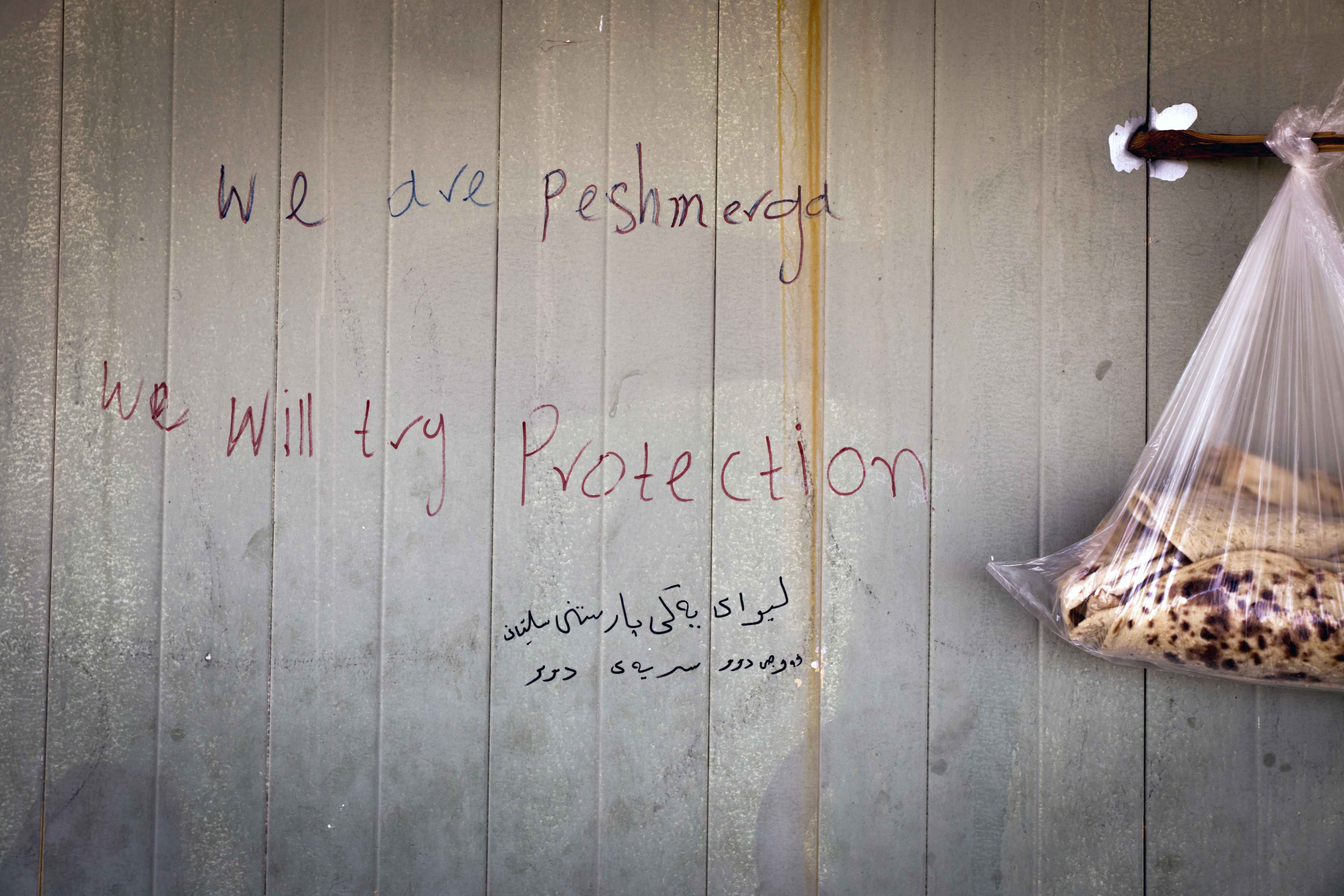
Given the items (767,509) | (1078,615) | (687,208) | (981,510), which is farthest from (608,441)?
(1078,615)

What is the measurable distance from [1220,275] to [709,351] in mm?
940

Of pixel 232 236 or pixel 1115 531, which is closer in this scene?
pixel 1115 531

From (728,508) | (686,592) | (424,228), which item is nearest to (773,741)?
(686,592)

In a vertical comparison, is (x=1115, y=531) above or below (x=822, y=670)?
above

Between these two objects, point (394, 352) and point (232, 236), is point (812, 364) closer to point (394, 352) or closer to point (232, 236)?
point (394, 352)

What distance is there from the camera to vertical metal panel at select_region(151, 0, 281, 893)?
1.42 m

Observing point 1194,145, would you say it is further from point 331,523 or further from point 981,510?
point 331,523

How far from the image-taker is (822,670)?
144cm

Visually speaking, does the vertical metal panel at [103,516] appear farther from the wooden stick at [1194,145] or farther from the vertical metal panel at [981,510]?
the wooden stick at [1194,145]

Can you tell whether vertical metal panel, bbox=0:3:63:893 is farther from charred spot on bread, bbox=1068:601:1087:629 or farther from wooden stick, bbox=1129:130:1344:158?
wooden stick, bbox=1129:130:1344:158

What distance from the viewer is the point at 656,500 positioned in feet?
4.71

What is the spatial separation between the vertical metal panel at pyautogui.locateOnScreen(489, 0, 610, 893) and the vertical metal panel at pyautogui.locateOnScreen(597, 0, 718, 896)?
26 millimetres

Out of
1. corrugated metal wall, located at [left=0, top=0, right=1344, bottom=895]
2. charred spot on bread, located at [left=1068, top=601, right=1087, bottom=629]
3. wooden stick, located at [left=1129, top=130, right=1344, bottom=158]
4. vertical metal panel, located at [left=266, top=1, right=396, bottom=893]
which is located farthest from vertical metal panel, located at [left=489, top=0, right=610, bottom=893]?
Result: wooden stick, located at [left=1129, top=130, right=1344, bottom=158]

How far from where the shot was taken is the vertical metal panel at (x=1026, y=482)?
144 centimetres
